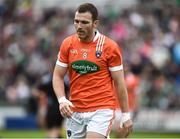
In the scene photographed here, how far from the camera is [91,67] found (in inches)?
405

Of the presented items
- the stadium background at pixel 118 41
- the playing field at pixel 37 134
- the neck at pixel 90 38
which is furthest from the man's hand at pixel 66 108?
the stadium background at pixel 118 41

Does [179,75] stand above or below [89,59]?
below

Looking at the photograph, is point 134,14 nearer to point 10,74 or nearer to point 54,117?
point 10,74

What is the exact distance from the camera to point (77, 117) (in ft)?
34.1

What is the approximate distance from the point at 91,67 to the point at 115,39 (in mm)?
17243

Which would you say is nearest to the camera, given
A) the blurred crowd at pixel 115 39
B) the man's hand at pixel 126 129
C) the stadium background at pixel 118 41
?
the man's hand at pixel 126 129

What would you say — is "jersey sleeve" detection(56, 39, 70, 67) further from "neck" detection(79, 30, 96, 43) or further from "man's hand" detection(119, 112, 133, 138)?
"man's hand" detection(119, 112, 133, 138)

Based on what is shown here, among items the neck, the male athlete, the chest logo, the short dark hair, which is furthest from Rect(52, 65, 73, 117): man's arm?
the short dark hair

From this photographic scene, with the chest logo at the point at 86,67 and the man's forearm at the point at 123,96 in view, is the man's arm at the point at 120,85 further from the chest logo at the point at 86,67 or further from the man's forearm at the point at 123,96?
the chest logo at the point at 86,67

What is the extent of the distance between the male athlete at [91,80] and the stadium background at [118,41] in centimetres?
1182

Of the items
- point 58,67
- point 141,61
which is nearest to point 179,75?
point 141,61

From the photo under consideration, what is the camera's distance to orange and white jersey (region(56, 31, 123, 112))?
10273mm

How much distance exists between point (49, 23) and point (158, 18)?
3824mm

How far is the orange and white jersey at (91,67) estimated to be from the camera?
10.3m
